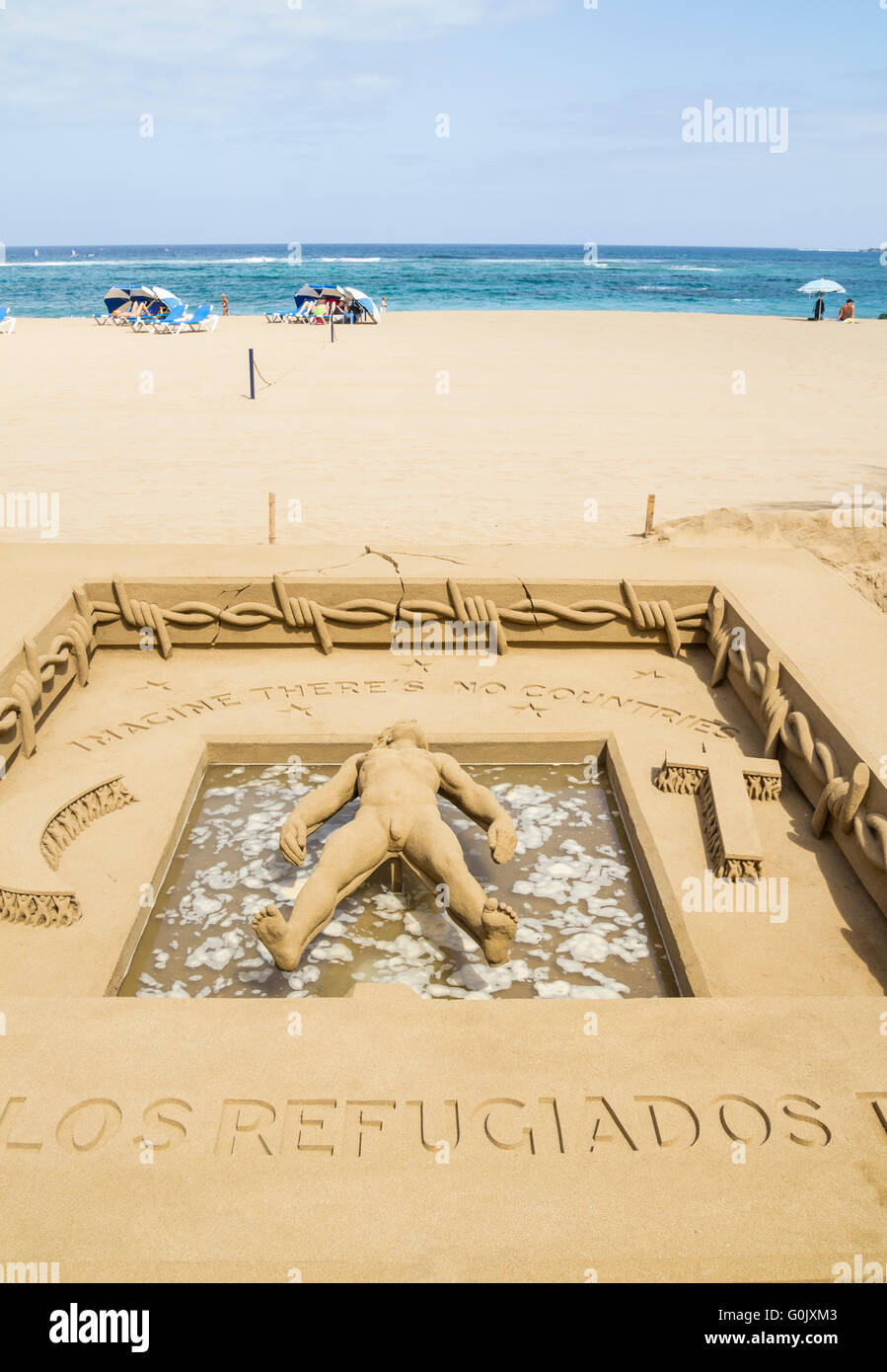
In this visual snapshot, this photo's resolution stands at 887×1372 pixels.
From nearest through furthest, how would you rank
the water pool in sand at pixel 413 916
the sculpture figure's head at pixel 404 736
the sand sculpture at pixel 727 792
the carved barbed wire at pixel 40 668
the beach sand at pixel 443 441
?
the water pool in sand at pixel 413 916 < the sand sculpture at pixel 727 792 < the sculpture figure's head at pixel 404 736 < the carved barbed wire at pixel 40 668 < the beach sand at pixel 443 441

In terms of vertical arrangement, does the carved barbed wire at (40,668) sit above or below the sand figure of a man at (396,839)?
above

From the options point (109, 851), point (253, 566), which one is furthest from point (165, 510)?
point (109, 851)

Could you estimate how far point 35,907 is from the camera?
13.3 feet

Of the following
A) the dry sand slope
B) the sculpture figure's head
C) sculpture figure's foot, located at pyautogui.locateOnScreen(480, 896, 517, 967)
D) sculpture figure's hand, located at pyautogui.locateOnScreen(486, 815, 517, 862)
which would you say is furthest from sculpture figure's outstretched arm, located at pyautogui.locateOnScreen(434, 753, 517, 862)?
the dry sand slope

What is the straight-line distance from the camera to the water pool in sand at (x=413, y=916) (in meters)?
3.89

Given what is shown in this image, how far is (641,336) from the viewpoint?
30781 millimetres

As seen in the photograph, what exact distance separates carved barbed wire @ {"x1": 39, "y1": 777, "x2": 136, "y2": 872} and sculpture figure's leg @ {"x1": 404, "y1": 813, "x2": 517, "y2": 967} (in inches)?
63.6

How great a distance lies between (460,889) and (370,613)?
3.11m

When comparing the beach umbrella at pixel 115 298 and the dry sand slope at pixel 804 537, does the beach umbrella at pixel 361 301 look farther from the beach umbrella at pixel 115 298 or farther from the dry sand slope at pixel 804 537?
the dry sand slope at pixel 804 537

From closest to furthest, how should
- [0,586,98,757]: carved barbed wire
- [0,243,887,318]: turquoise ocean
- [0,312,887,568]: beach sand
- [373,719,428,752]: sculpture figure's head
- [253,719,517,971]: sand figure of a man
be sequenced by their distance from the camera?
[253,719,517,971]: sand figure of a man
[373,719,428,752]: sculpture figure's head
[0,586,98,757]: carved barbed wire
[0,312,887,568]: beach sand
[0,243,887,318]: turquoise ocean

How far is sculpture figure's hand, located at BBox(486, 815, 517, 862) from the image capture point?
159 inches

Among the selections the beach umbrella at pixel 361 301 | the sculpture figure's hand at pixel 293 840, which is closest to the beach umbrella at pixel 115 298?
the beach umbrella at pixel 361 301

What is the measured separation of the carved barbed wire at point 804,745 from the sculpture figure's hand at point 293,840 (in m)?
2.38

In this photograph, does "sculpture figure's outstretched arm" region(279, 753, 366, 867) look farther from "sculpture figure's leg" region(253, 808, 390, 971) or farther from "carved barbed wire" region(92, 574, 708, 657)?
"carved barbed wire" region(92, 574, 708, 657)
